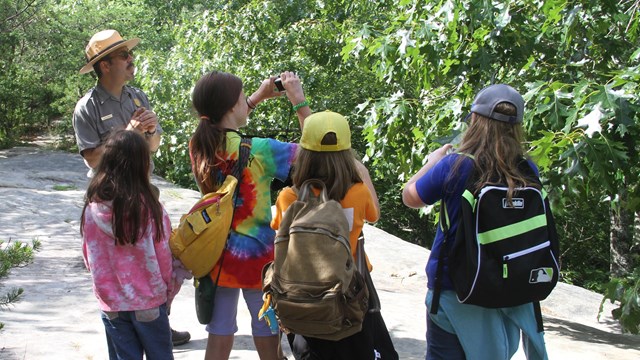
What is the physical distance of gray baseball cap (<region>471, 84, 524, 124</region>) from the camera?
2725 millimetres

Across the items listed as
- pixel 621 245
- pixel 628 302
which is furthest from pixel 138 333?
pixel 621 245

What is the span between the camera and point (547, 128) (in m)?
5.25

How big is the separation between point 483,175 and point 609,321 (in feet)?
20.6

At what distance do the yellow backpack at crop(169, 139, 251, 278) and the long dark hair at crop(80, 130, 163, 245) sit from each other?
122 millimetres

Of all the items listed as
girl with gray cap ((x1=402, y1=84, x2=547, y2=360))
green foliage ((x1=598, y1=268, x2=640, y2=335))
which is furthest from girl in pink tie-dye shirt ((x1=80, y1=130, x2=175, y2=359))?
green foliage ((x1=598, y1=268, x2=640, y2=335))

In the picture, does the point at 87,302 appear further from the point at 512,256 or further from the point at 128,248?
the point at 512,256

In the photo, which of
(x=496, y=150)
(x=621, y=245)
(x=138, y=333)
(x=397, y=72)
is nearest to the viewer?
(x=496, y=150)

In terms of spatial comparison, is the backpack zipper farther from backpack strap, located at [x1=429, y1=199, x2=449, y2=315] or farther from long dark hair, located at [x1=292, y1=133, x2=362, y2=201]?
long dark hair, located at [x1=292, y1=133, x2=362, y2=201]

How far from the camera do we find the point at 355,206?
Result: 278cm

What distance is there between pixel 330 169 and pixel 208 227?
625mm

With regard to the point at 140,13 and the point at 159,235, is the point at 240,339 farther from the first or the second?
the point at 140,13

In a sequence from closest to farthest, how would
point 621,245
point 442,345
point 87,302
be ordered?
point 442,345, point 87,302, point 621,245

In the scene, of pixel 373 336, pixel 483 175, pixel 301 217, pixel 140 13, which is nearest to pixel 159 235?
pixel 301 217

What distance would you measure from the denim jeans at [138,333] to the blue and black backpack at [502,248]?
1.30 meters
